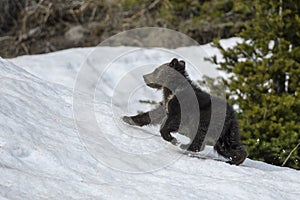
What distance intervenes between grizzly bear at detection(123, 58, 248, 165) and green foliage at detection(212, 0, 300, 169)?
6.92ft

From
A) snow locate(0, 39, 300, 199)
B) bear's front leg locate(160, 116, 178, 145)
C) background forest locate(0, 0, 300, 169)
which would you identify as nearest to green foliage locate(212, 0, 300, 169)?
Answer: background forest locate(0, 0, 300, 169)

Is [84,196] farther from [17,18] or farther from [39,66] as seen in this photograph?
[17,18]

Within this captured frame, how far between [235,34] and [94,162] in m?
4.96

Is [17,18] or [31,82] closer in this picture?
[31,82]

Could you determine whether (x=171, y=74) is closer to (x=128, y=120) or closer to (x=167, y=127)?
(x=167, y=127)

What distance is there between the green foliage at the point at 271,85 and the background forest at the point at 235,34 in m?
0.01

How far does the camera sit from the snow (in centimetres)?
398

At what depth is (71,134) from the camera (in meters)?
5.09

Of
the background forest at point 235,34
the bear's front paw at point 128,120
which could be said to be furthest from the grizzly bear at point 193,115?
the background forest at point 235,34

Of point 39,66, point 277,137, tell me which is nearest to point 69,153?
point 277,137

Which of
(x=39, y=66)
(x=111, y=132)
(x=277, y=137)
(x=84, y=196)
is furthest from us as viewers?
(x=39, y=66)

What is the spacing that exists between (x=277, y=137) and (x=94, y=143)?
3.70 m

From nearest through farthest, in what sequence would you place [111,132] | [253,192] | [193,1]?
[253,192] < [111,132] < [193,1]

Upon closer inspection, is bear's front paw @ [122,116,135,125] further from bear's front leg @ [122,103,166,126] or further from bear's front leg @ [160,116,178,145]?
bear's front leg @ [160,116,178,145]
